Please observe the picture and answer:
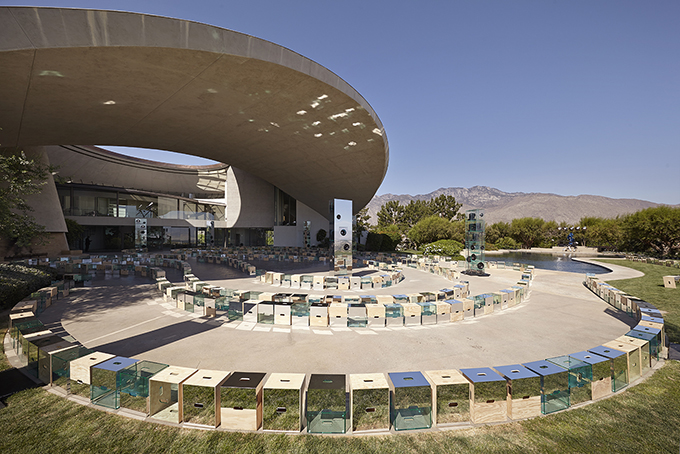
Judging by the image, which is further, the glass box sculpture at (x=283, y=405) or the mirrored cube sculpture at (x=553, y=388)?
the mirrored cube sculpture at (x=553, y=388)

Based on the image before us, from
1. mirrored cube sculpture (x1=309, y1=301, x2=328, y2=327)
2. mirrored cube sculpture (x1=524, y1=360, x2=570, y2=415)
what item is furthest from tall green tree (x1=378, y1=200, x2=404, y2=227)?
mirrored cube sculpture (x1=524, y1=360, x2=570, y2=415)

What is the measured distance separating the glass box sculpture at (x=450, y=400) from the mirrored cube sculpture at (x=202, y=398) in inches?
120

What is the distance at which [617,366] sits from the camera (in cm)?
501

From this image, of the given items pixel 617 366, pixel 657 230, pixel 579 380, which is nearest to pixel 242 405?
pixel 579 380

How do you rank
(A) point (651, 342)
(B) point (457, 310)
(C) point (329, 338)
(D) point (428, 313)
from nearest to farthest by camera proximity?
(A) point (651, 342) → (C) point (329, 338) → (D) point (428, 313) → (B) point (457, 310)

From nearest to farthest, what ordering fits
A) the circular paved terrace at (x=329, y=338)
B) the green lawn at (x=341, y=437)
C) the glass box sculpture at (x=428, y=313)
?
1. the green lawn at (x=341, y=437)
2. the circular paved terrace at (x=329, y=338)
3. the glass box sculpture at (x=428, y=313)

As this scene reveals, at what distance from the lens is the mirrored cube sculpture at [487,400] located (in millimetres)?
4137

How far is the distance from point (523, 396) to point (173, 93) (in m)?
16.7

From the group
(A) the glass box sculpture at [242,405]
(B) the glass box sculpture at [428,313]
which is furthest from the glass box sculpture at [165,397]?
(B) the glass box sculpture at [428,313]

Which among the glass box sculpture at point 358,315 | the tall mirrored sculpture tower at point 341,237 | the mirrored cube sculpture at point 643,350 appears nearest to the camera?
the mirrored cube sculpture at point 643,350

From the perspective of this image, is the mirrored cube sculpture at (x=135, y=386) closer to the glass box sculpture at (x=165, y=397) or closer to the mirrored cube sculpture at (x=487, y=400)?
the glass box sculpture at (x=165, y=397)

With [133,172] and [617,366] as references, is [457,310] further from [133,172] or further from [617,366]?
[133,172]

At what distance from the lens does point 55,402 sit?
177 inches

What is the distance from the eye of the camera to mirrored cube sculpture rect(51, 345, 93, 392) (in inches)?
188
